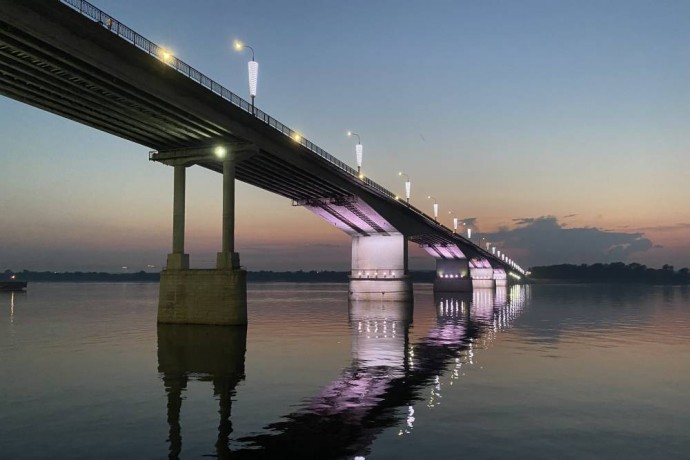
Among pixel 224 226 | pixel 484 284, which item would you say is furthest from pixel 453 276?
pixel 224 226

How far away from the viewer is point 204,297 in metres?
48.9

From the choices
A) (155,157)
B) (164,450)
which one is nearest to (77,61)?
(155,157)

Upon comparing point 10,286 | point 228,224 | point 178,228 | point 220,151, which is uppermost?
point 220,151

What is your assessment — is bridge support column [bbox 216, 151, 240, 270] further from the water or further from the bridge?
the water

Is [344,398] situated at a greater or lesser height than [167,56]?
lesser

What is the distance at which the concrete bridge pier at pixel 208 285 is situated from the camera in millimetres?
48031

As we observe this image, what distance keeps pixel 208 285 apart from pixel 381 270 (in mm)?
53898

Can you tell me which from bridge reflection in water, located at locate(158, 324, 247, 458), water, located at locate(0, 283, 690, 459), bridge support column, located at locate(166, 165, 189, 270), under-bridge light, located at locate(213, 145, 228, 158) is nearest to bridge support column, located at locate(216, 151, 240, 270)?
under-bridge light, located at locate(213, 145, 228, 158)

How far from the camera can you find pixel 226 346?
36281 millimetres

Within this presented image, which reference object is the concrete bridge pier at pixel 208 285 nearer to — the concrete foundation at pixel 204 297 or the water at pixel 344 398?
the concrete foundation at pixel 204 297

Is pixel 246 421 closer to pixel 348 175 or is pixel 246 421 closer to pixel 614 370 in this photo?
pixel 614 370

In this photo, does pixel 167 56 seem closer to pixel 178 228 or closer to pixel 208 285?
pixel 178 228

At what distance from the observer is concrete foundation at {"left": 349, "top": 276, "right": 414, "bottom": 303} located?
318 ft

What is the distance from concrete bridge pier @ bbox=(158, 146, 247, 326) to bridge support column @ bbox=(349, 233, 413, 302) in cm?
5049
